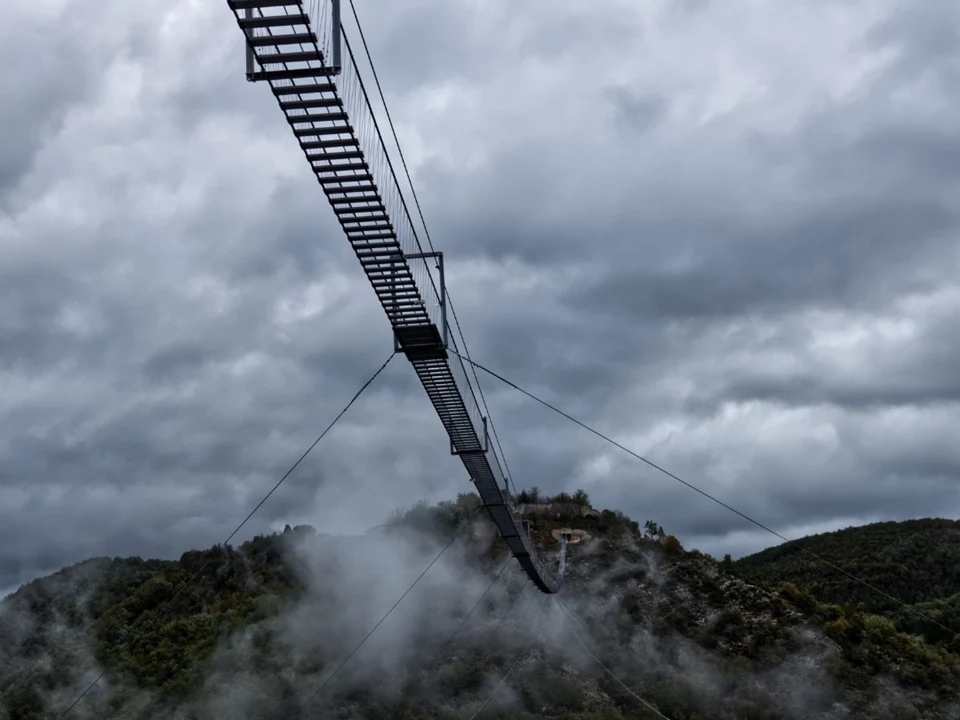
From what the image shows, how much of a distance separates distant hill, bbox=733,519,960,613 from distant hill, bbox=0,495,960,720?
50.1 feet

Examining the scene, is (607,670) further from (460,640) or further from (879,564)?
(879,564)

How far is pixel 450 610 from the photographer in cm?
4531

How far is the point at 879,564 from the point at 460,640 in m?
38.8

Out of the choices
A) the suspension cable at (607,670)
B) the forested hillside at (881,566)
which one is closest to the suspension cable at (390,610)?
the suspension cable at (607,670)

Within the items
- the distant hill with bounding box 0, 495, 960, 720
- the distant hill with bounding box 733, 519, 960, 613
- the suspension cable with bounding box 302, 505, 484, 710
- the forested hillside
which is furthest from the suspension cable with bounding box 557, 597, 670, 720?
the distant hill with bounding box 733, 519, 960, 613

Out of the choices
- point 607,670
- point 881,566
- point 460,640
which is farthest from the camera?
point 881,566

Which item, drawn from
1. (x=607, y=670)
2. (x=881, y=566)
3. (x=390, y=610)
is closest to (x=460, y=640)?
(x=390, y=610)

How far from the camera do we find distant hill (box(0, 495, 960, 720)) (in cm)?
3869

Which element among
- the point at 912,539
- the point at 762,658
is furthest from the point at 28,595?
the point at 912,539

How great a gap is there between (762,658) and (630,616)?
5588mm

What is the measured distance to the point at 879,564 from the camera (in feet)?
236

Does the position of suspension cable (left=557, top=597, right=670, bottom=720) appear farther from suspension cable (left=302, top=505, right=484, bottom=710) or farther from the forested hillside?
the forested hillside

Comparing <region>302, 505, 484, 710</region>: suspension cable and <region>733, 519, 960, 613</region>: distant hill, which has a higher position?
<region>733, 519, 960, 613</region>: distant hill

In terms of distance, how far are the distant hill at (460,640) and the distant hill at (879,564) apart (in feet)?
50.1
